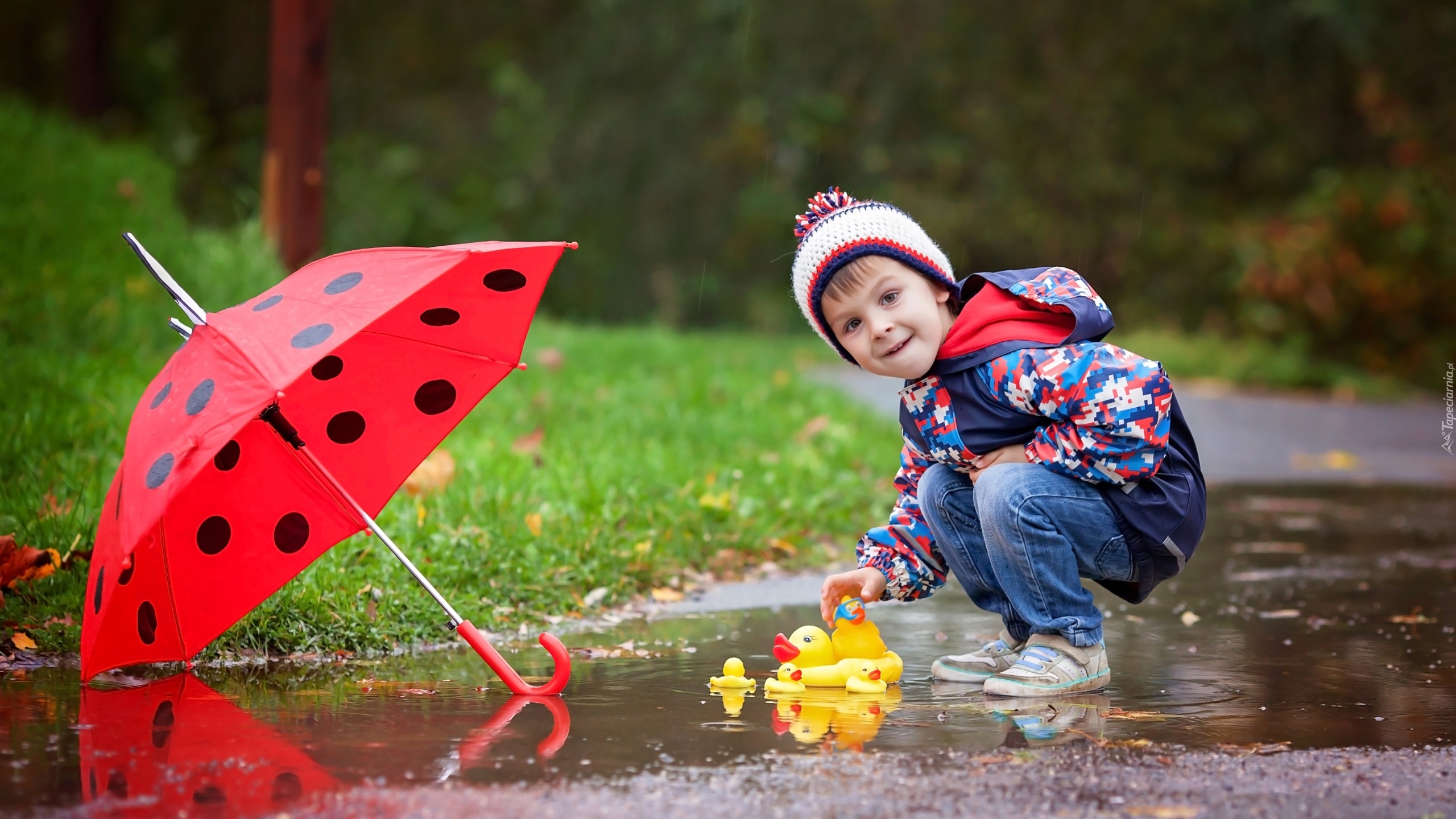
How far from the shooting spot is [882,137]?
1877 cm

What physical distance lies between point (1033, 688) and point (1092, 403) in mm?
715

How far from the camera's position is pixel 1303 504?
24.5ft

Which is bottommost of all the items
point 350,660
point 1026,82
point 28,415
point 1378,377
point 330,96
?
point 350,660

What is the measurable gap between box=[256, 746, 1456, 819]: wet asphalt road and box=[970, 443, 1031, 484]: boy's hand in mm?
779

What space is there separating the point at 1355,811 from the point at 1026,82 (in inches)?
633

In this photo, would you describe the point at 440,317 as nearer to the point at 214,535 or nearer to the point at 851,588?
the point at 214,535

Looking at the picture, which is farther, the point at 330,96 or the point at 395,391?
the point at 330,96

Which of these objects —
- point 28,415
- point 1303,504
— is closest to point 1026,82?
point 1303,504

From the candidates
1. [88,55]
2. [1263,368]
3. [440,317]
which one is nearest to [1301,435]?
[1263,368]

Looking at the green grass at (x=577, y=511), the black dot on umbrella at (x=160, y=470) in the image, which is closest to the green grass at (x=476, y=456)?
the green grass at (x=577, y=511)

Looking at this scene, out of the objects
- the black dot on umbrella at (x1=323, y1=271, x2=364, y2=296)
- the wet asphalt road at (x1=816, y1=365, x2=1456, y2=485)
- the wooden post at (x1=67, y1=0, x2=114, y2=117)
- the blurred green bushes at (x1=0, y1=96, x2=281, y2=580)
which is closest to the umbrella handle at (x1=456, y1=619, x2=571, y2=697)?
the black dot on umbrella at (x1=323, y1=271, x2=364, y2=296)

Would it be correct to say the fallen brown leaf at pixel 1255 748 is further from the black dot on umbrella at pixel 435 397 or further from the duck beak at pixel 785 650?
the black dot on umbrella at pixel 435 397

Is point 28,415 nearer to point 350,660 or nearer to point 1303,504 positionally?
point 350,660

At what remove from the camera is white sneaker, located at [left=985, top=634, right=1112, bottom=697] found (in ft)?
11.7
